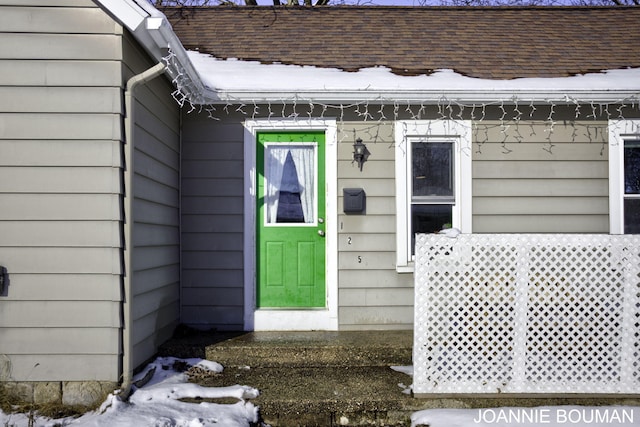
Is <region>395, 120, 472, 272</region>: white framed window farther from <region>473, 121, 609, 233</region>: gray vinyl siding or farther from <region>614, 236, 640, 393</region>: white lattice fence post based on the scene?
<region>614, 236, 640, 393</region>: white lattice fence post

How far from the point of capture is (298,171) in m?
5.17

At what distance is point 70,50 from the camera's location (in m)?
3.53

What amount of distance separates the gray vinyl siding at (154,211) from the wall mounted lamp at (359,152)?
1.72 m

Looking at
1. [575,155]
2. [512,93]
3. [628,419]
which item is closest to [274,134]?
[512,93]

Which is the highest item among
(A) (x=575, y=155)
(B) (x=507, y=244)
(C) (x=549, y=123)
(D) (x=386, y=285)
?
(C) (x=549, y=123)

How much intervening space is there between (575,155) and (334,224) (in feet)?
8.09

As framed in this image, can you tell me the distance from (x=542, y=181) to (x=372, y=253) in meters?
1.82

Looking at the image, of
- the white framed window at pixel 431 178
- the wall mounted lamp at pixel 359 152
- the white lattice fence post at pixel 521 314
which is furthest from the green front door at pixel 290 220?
the white lattice fence post at pixel 521 314

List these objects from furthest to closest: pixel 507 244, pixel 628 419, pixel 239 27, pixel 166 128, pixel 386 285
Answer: pixel 239 27, pixel 386 285, pixel 166 128, pixel 507 244, pixel 628 419

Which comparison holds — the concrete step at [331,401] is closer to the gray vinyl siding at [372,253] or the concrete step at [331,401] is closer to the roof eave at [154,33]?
the gray vinyl siding at [372,253]

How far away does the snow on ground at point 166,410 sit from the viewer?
126 inches

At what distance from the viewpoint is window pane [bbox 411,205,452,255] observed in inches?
199

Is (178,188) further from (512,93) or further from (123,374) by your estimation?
(512,93)

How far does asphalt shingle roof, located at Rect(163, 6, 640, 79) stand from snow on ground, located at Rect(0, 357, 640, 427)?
3256 millimetres
